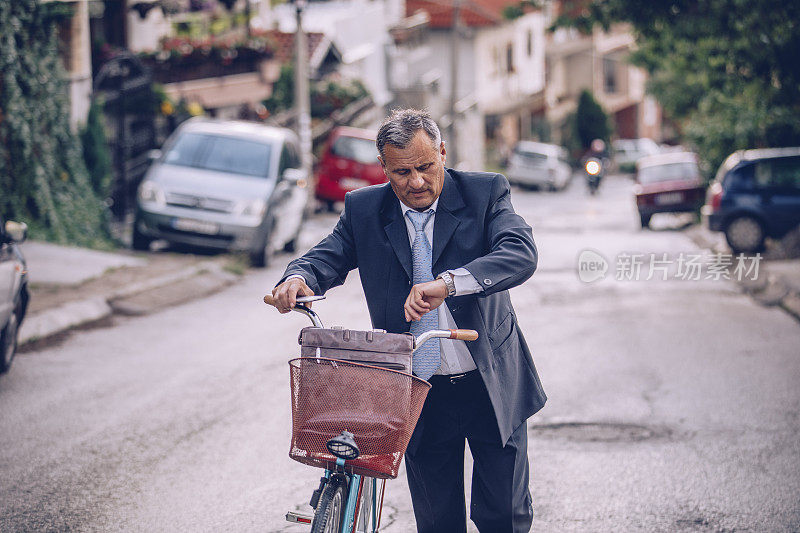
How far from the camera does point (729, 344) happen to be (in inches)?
400

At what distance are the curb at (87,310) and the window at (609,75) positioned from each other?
5799 centimetres

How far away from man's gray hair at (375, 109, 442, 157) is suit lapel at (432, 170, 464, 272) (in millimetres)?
182

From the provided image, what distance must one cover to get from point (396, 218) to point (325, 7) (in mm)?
42411

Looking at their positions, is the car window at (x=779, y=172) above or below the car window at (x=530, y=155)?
above

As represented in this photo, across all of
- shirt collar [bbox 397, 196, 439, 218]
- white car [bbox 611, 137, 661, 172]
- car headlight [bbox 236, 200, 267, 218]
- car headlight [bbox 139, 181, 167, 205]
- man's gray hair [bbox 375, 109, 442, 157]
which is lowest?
white car [bbox 611, 137, 661, 172]

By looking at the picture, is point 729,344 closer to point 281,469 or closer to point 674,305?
point 674,305

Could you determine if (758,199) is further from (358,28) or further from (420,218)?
(358,28)

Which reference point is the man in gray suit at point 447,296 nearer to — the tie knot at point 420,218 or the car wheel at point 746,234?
the tie knot at point 420,218

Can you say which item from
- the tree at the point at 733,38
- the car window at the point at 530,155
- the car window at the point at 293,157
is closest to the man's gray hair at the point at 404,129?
the tree at the point at 733,38

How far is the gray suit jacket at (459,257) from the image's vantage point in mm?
3602

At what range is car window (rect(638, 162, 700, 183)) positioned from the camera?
25672mm

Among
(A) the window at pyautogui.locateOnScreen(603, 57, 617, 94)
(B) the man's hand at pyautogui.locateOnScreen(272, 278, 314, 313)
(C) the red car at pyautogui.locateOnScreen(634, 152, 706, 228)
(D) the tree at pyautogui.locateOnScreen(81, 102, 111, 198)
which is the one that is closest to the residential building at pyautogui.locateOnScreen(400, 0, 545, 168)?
(A) the window at pyautogui.locateOnScreen(603, 57, 617, 94)

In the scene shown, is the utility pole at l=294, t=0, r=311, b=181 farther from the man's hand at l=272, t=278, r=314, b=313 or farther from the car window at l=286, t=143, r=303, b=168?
the man's hand at l=272, t=278, r=314, b=313

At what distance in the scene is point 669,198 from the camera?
24.8 metres
